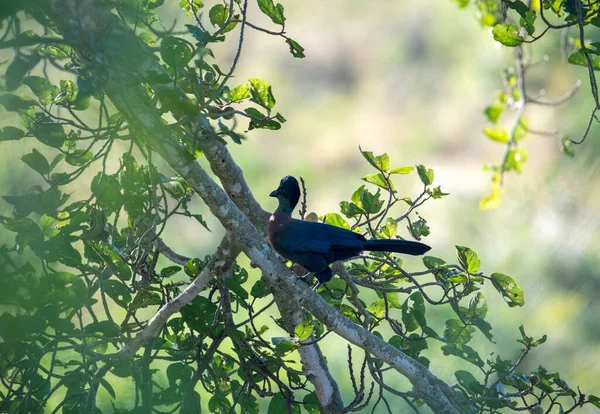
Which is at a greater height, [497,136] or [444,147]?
[444,147]

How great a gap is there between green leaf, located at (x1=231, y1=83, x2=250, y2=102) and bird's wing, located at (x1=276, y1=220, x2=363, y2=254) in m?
0.66

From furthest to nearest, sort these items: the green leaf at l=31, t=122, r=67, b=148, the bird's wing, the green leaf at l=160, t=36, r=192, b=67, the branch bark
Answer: the bird's wing → the green leaf at l=31, t=122, r=67, b=148 → the green leaf at l=160, t=36, r=192, b=67 → the branch bark

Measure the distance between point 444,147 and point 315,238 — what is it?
248 inches

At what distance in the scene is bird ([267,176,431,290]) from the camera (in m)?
2.66

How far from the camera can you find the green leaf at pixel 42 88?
217cm

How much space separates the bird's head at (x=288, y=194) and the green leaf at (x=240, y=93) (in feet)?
2.68

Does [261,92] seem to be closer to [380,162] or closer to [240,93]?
[240,93]

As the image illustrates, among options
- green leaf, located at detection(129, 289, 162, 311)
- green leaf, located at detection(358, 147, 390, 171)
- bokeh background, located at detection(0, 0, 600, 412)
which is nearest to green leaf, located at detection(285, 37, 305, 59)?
green leaf, located at detection(358, 147, 390, 171)

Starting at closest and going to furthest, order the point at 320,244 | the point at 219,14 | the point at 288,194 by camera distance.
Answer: the point at 219,14 → the point at 320,244 → the point at 288,194

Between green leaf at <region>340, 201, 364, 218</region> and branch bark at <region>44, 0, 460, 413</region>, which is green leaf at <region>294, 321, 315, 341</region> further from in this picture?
green leaf at <region>340, 201, 364, 218</region>

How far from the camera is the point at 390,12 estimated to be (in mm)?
10211

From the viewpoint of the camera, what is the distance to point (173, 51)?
183 cm

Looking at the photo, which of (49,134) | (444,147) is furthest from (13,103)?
(444,147)

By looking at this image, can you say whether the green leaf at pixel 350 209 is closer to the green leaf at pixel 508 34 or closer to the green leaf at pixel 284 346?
the green leaf at pixel 284 346
